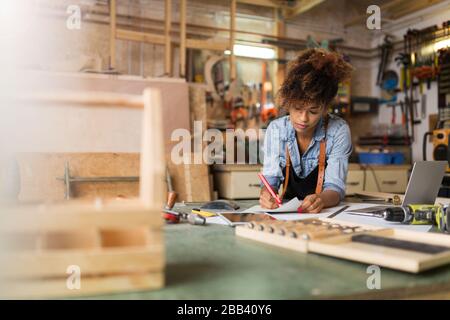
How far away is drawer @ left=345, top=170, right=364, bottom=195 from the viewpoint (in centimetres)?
432

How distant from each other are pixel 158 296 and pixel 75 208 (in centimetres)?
18

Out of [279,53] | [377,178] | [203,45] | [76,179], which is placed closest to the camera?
[76,179]

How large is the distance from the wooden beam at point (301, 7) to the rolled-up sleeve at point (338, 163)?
9.90 feet

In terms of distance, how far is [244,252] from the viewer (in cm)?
95

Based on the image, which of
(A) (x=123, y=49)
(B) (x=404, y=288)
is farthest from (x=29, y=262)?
(A) (x=123, y=49)

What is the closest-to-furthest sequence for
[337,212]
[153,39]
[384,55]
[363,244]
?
[363,244]
[337,212]
[153,39]
[384,55]

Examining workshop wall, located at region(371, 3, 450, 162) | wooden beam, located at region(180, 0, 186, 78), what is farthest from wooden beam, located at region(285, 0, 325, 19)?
wooden beam, located at region(180, 0, 186, 78)

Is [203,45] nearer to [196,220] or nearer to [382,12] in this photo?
[382,12]

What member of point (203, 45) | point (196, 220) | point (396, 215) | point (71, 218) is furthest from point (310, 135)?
point (203, 45)

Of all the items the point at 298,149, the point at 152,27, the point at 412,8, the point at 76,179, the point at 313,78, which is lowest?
the point at 76,179

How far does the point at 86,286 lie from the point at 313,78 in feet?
5.79

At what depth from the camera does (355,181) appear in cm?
434

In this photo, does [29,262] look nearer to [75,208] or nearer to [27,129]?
[75,208]
